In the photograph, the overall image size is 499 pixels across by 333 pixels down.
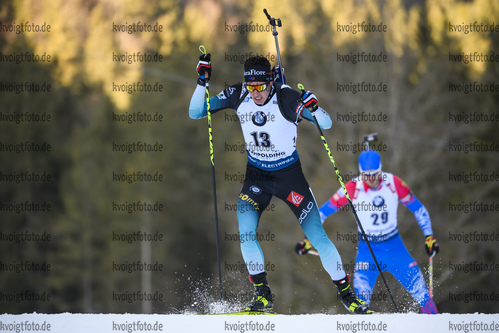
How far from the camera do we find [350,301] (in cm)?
612

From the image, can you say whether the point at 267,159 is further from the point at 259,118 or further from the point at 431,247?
the point at 431,247

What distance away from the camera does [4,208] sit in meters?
32.2

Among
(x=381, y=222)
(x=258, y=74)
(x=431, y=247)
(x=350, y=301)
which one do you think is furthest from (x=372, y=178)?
(x=258, y=74)

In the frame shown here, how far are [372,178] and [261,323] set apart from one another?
3032 millimetres

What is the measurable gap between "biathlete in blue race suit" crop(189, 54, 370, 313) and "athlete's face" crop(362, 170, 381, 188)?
1.82 metres

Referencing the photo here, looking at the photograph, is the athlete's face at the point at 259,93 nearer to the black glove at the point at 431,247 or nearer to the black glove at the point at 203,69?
the black glove at the point at 203,69

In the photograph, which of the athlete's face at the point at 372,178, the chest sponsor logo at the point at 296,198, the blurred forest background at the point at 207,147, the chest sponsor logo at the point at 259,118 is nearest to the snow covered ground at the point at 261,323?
the chest sponsor logo at the point at 296,198

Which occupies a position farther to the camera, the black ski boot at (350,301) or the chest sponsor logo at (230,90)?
the chest sponsor logo at (230,90)

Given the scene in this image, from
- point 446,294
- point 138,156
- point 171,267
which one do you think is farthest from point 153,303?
point 446,294

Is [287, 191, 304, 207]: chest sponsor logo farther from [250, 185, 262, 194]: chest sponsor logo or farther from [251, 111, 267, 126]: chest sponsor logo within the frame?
[251, 111, 267, 126]: chest sponsor logo

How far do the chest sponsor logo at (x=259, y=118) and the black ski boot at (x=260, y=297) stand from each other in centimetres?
146

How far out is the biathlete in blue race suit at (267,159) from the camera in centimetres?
596

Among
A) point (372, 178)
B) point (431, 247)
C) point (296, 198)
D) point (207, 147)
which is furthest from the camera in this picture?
point (207, 147)

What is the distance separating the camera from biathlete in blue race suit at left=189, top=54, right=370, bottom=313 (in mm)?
5957
